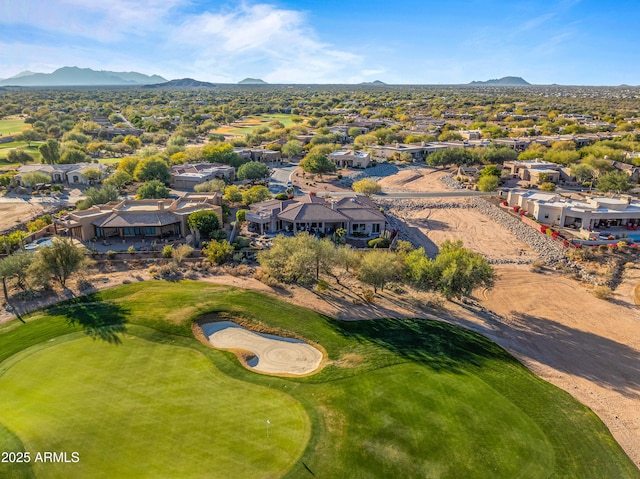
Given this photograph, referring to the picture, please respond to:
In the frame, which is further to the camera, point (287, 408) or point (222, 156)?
point (222, 156)

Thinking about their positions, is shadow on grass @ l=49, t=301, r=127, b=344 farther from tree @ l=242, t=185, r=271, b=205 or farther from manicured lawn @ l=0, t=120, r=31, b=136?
manicured lawn @ l=0, t=120, r=31, b=136

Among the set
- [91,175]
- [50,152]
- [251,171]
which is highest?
[50,152]

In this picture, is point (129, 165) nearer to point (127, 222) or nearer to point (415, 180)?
point (127, 222)

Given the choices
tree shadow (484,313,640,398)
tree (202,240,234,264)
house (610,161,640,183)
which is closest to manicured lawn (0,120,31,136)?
tree (202,240,234,264)

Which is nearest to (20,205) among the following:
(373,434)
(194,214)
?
(194,214)

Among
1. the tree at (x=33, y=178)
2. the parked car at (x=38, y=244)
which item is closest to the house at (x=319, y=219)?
the parked car at (x=38, y=244)

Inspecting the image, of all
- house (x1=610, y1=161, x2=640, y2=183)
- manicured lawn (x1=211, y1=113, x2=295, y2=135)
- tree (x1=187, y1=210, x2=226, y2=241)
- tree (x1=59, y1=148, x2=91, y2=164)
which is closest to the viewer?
Answer: tree (x1=187, y1=210, x2=226, y2=241)

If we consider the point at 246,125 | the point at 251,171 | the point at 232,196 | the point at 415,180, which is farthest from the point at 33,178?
the point at 246,125

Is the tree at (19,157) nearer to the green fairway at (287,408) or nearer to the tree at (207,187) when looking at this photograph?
the tree at (207,187)
